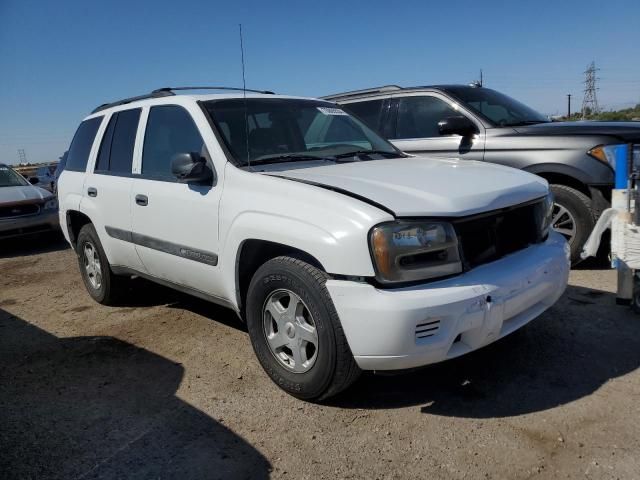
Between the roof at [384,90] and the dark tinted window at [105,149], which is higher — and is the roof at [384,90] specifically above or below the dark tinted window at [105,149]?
above

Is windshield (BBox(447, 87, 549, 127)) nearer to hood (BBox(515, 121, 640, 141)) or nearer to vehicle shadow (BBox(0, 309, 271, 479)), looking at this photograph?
hood (BBox(515, 121, 640, 141))

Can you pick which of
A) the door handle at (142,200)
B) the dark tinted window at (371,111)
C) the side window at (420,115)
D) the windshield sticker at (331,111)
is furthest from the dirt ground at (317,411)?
the dark tinted window at (371,111)

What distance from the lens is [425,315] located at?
2445 mm

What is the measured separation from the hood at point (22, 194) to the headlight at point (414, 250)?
8341mm

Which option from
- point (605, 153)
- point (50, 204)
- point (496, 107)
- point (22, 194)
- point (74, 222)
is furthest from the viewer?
point (50, 204)

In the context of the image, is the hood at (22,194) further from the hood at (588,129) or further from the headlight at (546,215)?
the headlight at (546,215)

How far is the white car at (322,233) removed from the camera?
8.27 feet

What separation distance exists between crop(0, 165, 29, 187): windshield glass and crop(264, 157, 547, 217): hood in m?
8.28

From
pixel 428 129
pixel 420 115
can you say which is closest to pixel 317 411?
pixel 428 129

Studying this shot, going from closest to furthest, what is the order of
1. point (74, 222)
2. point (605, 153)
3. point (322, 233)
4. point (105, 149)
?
point (322, 233)
point (105, 149)
point (605, 153)
point (74, 222)

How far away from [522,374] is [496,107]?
12.8ft

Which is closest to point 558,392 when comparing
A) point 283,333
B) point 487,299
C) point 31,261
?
point 487,299

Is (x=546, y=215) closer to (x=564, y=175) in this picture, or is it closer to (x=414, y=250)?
(x=414, y=250)

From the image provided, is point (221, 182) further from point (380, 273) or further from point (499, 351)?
point (499, 351)
